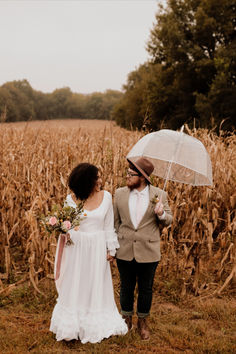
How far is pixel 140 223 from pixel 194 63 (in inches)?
701

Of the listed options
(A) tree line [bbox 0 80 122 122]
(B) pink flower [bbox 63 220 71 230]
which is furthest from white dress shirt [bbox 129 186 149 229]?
(A) tree line [bbox 0 80 122 122]

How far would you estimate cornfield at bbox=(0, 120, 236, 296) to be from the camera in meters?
4.26

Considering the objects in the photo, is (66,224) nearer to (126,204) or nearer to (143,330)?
(126,204)

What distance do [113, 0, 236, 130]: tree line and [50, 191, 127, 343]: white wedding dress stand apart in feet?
49.9

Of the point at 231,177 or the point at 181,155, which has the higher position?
the point at 181,155

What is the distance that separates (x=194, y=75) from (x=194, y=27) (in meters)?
2.33

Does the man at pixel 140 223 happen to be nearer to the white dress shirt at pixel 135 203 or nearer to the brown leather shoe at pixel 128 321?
the white dress shirt at pixel 135 203

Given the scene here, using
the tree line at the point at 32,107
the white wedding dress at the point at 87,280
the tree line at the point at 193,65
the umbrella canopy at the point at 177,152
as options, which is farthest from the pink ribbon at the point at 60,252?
the tree line at the point at 193,65

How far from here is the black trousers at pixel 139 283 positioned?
313cm

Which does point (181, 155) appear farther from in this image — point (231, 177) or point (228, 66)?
point (228, 66)

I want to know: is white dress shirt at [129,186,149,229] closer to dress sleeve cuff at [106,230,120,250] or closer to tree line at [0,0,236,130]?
dress sleeve cuff at [106,230,120,250]

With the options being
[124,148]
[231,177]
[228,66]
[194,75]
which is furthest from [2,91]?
[194,75]

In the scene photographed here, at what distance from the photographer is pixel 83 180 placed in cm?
295

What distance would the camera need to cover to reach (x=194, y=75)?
2052cm
